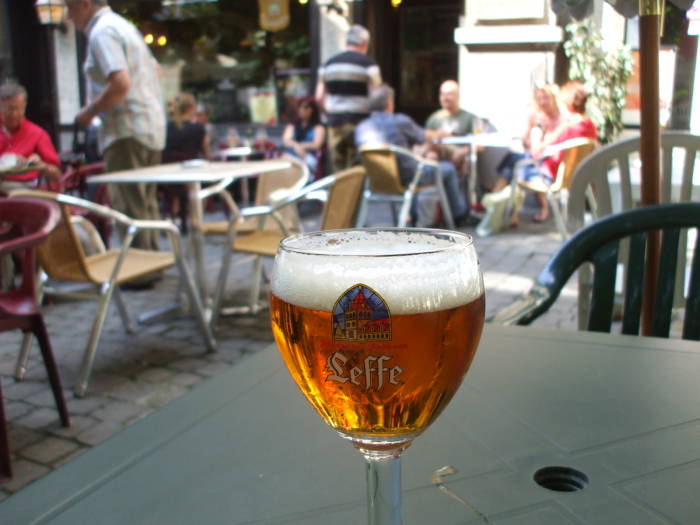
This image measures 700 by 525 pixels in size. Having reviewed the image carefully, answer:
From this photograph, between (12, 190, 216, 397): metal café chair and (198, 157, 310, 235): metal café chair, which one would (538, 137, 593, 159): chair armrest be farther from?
(12, 190, 216, 397): metal café chair

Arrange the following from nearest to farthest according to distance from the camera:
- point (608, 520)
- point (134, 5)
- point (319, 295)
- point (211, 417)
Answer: point (319, 295)
point (608, 520)
point (211, 417)
point (134, 5)

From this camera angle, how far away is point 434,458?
786mm

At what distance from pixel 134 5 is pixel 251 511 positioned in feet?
37.1

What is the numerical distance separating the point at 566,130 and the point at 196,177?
3.56 metres

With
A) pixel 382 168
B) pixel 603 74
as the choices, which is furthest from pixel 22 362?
pixel 603 74

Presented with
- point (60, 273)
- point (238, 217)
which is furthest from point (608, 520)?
point (238, 217)

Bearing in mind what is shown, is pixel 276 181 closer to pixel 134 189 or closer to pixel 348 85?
pixel 134 189

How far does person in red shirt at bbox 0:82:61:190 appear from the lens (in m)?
5.02

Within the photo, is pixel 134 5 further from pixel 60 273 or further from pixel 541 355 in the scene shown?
pixel 541 355

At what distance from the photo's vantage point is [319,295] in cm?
53

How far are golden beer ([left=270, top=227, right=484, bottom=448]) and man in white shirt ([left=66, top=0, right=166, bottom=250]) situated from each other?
455 centimetres

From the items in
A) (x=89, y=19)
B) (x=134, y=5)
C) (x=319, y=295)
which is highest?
(x=134, y=5)

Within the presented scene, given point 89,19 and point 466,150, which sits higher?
point 89,19

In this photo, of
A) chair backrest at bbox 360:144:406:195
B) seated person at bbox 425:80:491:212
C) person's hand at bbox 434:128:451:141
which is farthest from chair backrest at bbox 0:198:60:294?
person's hand at bbox 434:128:451:141
